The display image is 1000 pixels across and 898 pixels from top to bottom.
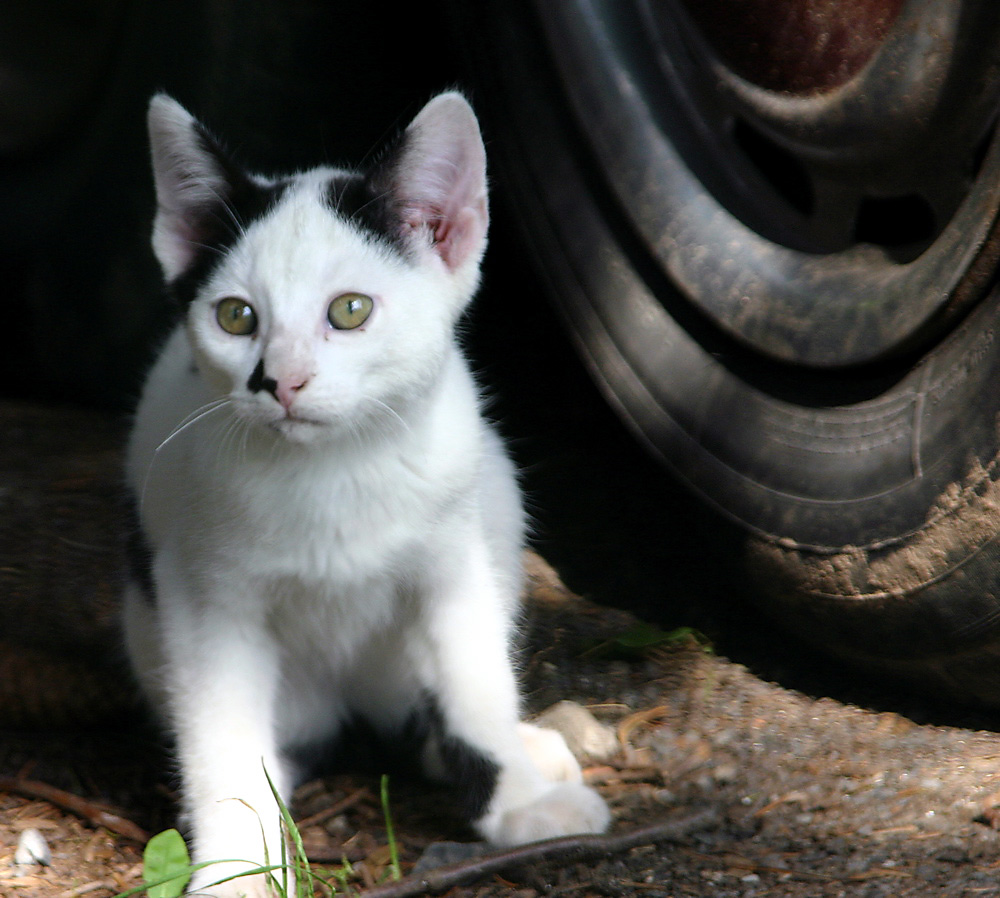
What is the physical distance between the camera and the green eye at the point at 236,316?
1691 millimetres

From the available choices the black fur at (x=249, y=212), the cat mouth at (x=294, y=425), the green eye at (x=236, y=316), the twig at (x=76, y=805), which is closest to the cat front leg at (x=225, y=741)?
the twig at (x=76, y=805)

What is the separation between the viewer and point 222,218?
1806 millimetres

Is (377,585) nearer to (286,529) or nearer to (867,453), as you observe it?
(286,529)

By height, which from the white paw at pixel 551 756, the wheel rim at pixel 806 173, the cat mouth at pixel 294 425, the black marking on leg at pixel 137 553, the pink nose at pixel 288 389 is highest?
the wheel rim at pixel 806 173

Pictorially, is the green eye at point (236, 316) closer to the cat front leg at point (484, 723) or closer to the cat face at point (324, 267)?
the cat face at point (324, 267)

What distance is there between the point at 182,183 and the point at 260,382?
0.42 meters

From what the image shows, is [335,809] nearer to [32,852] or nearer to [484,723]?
[484,723]


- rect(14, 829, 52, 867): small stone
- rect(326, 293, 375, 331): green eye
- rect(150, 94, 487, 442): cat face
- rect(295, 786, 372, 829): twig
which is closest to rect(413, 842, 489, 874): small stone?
rect(295, 786, 372, 829): twig

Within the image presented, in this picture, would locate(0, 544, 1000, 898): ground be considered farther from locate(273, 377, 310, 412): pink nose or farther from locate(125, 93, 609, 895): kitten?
locate(273, 377, 310, 412): pink nose

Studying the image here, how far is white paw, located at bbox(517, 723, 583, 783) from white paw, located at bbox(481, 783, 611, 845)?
0.11 metres

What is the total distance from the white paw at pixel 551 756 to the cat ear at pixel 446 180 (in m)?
0.86

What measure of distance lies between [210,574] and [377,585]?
27 centimetres

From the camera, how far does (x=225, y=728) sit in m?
1.76

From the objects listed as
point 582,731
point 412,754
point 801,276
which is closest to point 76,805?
point 412,754
